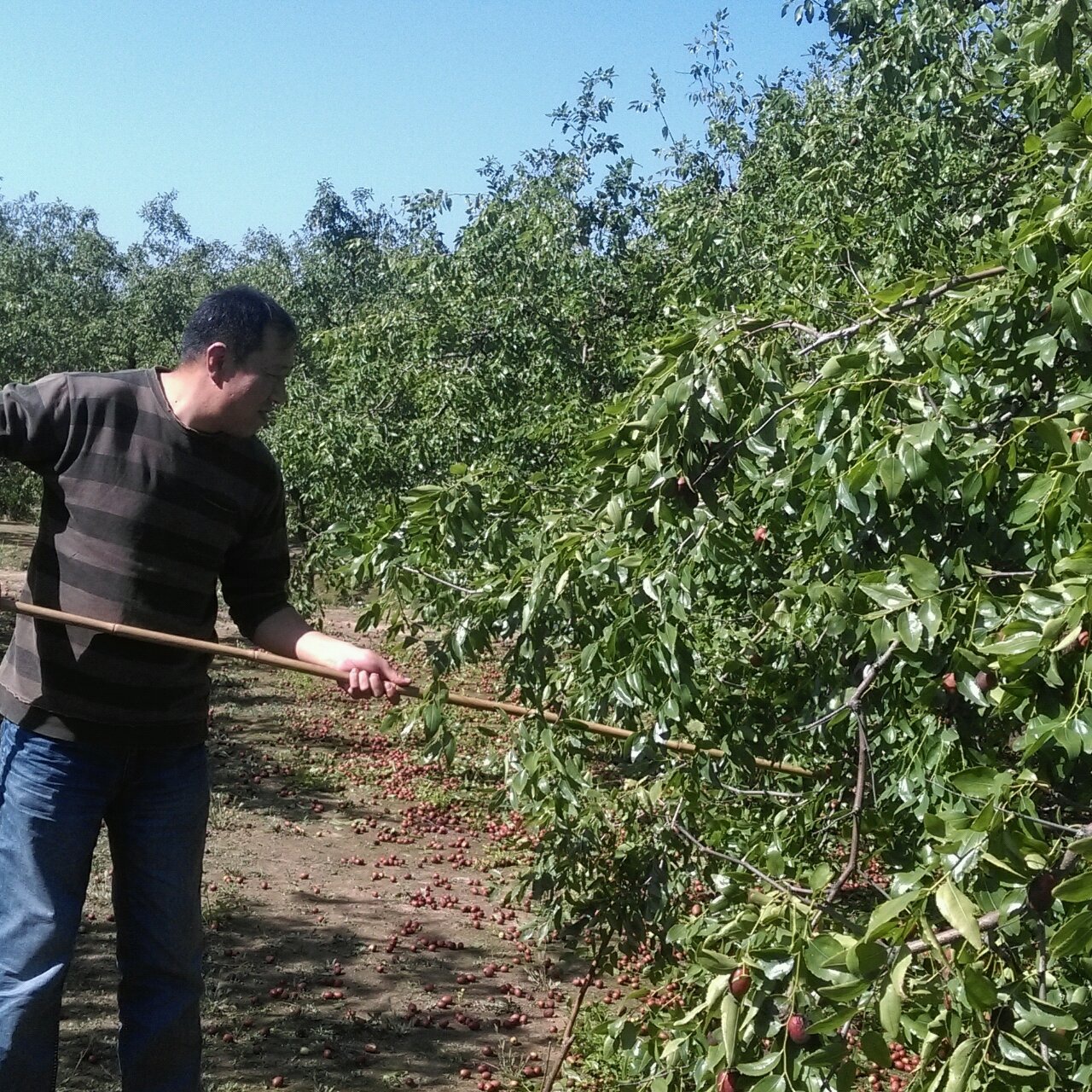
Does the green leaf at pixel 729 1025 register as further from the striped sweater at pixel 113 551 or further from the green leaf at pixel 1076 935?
the striped sweater at pixel 113 551

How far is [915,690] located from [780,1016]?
0.94 m

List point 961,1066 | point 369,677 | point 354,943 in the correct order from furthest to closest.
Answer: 1. point 354,943
2. point 369,677
3. point 961,1066

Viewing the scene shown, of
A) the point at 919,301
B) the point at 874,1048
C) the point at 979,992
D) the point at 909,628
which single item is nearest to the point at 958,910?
the point at 979,992

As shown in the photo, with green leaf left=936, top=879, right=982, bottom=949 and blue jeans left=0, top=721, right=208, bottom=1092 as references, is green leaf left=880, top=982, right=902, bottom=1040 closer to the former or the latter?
green leaf left=936, top=879, right=982, bottom=949

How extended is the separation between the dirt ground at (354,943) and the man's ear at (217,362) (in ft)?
3.76

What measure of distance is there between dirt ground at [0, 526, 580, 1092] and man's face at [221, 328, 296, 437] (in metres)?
1.12

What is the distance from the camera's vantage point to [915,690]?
7.72ft

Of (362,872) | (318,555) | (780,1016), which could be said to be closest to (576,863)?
(780,1016)

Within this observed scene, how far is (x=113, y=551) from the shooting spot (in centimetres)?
256

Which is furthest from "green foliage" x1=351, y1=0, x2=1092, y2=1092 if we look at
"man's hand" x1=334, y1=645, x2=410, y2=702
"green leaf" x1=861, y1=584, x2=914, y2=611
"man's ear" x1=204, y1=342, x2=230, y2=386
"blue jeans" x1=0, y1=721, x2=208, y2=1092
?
"blue jeans" x1=0, y1=721, x2=208, y2=1092

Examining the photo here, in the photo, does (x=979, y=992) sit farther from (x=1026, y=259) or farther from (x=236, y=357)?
(x=236, y=357)

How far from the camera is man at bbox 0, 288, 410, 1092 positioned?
2.46 metres

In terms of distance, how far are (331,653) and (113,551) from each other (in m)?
0.52

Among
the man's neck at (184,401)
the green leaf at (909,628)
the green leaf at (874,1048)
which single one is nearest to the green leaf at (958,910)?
the green leaf at (874,1048)
